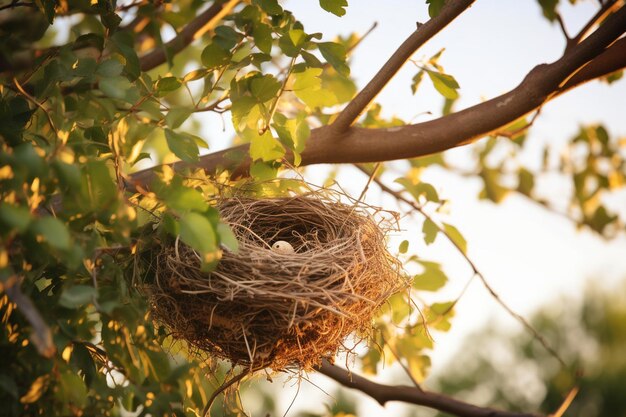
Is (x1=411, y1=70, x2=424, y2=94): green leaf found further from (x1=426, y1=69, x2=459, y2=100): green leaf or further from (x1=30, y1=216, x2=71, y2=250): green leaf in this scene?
(x1=30, y1=216, x2=71, y2=250): green leaf

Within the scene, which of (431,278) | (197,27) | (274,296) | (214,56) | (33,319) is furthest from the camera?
(197,27)

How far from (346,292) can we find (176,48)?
122 cm

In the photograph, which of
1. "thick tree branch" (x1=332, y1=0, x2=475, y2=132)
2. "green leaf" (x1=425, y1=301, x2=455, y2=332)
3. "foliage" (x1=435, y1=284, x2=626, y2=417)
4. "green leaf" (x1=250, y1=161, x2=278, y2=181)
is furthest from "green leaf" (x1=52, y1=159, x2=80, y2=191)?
"foliage" (x1=435, y1=284, x2=626, y2=417)

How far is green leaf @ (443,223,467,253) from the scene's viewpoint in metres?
2.50

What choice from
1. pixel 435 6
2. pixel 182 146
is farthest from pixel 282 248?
pixel 435 6

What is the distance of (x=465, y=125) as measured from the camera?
2141mm

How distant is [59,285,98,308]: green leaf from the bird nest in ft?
1.15

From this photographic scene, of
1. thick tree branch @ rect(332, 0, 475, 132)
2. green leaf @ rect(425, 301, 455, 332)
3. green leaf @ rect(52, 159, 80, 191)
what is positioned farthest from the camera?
green leaf @ rect(425, 301, 455, 332)

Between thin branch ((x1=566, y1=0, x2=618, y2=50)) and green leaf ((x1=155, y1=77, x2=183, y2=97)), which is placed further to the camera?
thin branch ((x1=566, y1=0, x2=618, y2=50))

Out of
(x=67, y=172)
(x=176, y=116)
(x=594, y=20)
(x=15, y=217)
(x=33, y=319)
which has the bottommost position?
(x=33, y=319)

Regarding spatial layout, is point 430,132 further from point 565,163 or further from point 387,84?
point 565,163

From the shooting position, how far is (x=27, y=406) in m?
1.57

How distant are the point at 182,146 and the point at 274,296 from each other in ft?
1.46

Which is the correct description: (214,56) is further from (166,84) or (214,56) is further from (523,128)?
(523,128)
